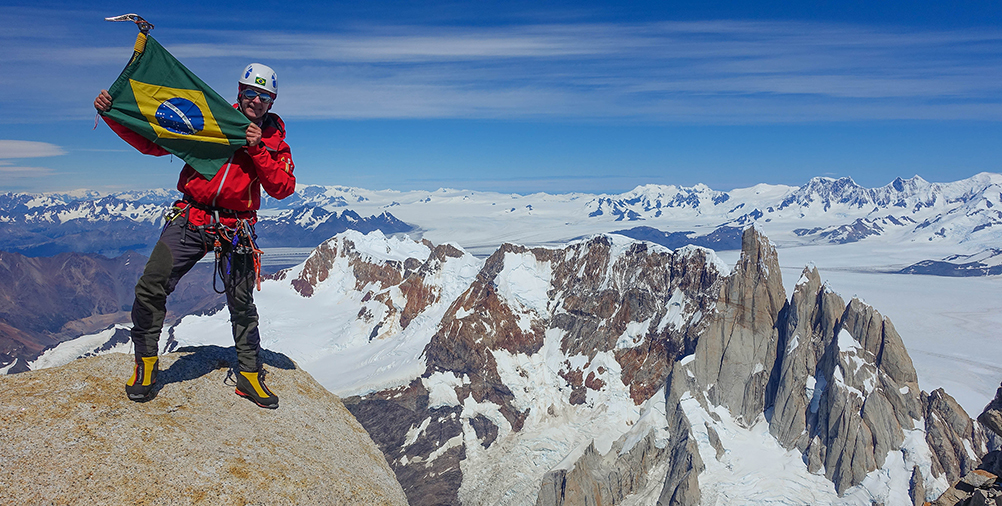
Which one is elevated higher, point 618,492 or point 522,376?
point 522,376

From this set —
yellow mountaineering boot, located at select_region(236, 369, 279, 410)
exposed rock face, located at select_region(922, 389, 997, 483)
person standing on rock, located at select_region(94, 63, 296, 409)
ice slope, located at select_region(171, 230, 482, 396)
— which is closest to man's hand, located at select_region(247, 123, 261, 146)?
person standing on rock, located at select_region(94, 63, 296, 409)

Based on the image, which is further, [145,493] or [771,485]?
[771,485]

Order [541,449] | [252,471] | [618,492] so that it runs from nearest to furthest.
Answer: [252,471], [618,492], [541,449]

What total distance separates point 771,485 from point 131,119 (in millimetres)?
94888

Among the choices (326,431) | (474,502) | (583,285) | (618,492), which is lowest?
(474,502)

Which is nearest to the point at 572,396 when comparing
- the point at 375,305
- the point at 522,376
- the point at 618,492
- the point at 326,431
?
the point at 522,376

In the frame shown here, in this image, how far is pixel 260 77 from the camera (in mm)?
10852

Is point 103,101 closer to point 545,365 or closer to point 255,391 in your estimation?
point 255,391

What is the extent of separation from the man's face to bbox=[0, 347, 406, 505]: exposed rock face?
5.61 m

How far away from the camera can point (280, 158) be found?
11.1 meters

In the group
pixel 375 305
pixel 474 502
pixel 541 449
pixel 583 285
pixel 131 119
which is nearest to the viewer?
pixel 131 119

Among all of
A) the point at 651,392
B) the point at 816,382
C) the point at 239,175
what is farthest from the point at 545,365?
the point at 239,175

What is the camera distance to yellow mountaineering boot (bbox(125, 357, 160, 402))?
30.8 feet

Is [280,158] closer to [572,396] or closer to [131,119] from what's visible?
[131,119]
